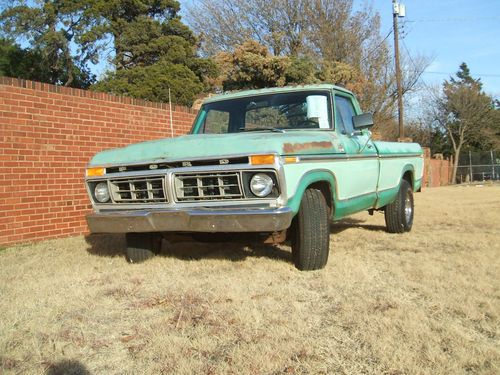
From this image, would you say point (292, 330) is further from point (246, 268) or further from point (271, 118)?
point (271, 118)

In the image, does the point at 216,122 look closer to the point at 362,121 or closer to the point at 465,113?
the point at 362,121

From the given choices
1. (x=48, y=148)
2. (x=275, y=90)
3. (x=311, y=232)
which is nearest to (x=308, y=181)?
(x=311, y=232)

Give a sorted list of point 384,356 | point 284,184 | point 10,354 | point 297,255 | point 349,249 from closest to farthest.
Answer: point 384,356 → point 10,354 → point 284,184 → point 297,255 → point 349,249

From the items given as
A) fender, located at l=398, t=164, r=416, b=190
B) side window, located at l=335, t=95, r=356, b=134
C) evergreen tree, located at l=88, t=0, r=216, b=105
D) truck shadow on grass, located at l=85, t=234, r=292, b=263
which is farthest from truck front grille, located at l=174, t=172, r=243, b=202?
evergreen tree, located at l=88, t=0, r=216, b=105

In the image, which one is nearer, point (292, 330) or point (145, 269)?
point (292, 330)

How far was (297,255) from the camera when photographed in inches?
182

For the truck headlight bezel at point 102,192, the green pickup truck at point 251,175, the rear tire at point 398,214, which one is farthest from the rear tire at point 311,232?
the rear tire at point 398,214

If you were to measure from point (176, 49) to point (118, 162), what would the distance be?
67.6 feet

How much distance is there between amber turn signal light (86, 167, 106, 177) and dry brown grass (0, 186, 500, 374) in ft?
3.06

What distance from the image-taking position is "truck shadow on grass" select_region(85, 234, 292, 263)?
5375 mm

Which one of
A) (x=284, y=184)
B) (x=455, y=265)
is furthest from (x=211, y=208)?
(x=455, y=265)

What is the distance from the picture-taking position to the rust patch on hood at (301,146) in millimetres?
4215

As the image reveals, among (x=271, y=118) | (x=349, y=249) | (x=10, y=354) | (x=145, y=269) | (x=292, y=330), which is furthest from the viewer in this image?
(x=349, y=249)

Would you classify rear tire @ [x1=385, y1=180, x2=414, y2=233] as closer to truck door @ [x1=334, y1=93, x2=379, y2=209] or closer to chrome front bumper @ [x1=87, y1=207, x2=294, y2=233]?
truck door @ [x1=334, y1=93, x2=379, y2=209]
